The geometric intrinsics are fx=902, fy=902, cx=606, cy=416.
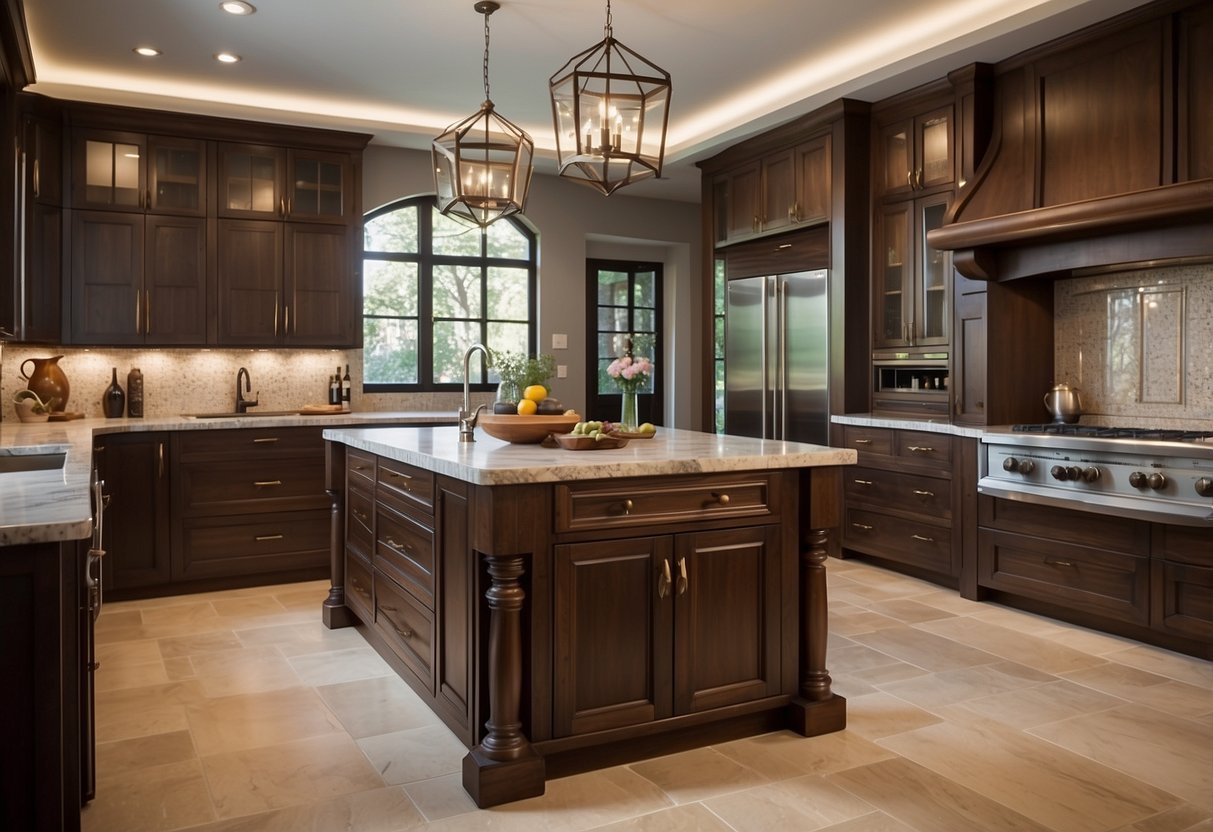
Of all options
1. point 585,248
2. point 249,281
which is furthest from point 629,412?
point 585,248

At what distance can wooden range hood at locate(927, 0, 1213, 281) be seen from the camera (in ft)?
12.2

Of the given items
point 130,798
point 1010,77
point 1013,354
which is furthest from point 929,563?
point 130,798

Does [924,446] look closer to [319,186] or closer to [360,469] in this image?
[360,469]

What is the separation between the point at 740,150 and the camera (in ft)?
19.9

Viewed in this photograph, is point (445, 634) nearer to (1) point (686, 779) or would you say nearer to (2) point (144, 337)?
(1) point (686, 779)

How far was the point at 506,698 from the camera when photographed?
240cm

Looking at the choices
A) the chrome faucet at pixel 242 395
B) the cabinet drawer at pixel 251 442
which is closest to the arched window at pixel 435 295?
the chrome faucet at pixel 242 395

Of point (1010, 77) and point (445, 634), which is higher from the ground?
point (1010, 77)

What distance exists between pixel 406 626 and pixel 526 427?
816 mm

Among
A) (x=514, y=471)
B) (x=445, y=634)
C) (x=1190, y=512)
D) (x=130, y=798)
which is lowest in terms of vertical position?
(x=130, y=798)

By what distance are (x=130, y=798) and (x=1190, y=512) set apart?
370 centimetres

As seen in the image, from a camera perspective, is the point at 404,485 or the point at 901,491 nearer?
the point at 404,485

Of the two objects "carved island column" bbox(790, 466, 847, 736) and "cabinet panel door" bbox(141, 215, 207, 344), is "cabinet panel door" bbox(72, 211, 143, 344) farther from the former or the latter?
"carved island column" bbox(790, 466, 847, 736)

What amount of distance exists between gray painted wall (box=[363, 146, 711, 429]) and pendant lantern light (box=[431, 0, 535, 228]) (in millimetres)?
3149
